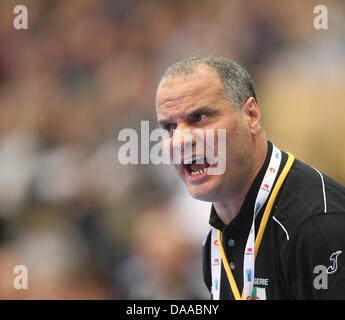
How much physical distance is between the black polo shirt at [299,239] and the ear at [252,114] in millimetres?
117

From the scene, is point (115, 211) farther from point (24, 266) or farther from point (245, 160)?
point (245, 160)

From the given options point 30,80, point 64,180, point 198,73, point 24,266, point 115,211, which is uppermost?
point 30,80

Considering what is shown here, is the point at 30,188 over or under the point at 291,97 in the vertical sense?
under

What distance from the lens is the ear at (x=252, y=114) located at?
7.20 ft

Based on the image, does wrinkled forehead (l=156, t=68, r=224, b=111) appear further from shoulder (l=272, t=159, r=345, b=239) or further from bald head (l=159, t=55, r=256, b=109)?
shoulder (l=272, t=159, r=345, b=239)

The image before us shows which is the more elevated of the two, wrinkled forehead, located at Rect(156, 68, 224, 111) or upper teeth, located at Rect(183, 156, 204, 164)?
wrinkled forehead, located at Rect(156, 68, 224, 111)

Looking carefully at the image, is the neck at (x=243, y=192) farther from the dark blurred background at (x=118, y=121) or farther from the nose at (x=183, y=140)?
the dark blurred background at (x=118, y=121)

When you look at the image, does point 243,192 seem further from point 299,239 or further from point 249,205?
point 299,239

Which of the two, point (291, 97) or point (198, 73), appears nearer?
point (198, 73)

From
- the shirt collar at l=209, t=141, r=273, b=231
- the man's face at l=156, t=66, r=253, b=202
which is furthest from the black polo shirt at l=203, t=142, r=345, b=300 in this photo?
the man's face at l=156, t=66, r=253, b=202

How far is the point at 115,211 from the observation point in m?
4.23

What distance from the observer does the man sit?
73.2 inches
